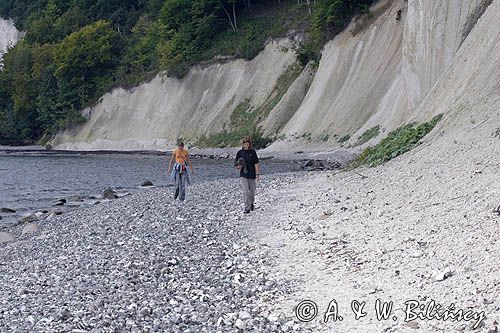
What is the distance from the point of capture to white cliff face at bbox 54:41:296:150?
5525 cm

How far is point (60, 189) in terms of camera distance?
32750 mm

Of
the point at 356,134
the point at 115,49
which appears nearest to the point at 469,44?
the point at 356,134

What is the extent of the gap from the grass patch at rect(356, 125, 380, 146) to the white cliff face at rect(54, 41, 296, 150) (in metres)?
19.1

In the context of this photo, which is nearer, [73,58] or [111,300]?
[111,300]

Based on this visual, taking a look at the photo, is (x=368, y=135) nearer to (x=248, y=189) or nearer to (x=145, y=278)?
(x=248, y=189)

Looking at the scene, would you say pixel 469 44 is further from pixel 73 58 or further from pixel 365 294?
pixel 73 58

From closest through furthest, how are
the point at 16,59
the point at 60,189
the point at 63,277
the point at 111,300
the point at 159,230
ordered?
the point at 111,300, the point at 63,277, the point at 159,230, the point at 60,189, the point at 16,59

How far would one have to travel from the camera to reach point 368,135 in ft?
111

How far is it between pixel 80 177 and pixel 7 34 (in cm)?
8974

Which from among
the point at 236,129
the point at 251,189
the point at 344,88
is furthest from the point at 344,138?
the point at 251,189

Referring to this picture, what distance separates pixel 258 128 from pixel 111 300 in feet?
130

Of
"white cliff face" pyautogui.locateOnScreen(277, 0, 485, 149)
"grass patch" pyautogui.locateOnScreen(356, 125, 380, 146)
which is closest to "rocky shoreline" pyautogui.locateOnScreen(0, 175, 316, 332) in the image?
"white cliff face" pyautogui.locateOnScreen(277, 0, 485, 149)

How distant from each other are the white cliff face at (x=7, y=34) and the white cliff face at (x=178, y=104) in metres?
49.9

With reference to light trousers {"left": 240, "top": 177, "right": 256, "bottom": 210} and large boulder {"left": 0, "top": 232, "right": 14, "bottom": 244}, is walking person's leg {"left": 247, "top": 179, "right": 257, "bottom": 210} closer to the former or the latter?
light trousers {"left": 240, "top": 177, "right": 256, "bottom": 210}
